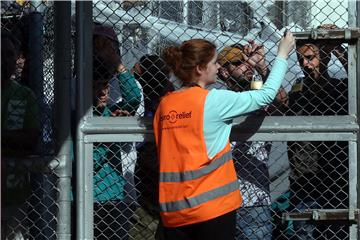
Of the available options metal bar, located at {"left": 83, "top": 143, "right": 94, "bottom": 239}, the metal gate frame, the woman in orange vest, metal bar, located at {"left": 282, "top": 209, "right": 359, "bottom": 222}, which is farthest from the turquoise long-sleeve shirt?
metal bar, located at {"left": 83, "top": 143, "right": 94, "bottom": 239}

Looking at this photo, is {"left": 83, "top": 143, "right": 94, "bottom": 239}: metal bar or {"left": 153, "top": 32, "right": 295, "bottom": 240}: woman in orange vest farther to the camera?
{"left": 83, "top": 143, "right": 94, "bottom": 239}: metal bar

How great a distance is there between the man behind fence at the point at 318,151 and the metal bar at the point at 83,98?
1190 mm

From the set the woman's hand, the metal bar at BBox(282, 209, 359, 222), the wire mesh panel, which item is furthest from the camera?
the wire mesh panel

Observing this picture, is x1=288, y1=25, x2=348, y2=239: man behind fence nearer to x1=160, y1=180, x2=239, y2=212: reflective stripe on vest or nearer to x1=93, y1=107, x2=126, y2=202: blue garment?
x1=160, y1=180, x2=239, y2=212: reflective stripe on vest

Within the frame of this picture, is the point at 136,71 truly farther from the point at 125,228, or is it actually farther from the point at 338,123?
the point at 338,123

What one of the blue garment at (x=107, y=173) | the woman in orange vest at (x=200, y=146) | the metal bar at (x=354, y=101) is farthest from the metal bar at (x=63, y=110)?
the metal bar at (x=354, y=101)

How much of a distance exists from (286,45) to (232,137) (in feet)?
2.00

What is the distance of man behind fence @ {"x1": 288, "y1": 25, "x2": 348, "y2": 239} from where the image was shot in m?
4.02

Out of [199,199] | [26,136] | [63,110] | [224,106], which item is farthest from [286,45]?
[26,136]

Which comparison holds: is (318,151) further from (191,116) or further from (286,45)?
(191,116)

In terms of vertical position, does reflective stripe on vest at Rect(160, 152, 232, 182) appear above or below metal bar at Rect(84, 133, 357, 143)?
below

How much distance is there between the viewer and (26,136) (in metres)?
4.20

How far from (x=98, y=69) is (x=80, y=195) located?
76 cm

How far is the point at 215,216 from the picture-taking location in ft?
11.7
